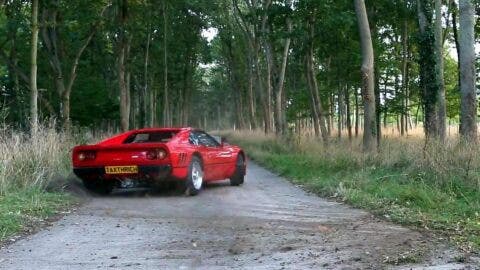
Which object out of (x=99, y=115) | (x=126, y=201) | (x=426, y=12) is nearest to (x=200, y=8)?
(x=99, y=115)

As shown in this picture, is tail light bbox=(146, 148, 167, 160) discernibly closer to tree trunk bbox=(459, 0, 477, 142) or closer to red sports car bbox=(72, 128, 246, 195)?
red sports car bbox=(72, 128, 246, 195)

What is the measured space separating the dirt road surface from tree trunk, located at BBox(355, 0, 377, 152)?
17.8 feet

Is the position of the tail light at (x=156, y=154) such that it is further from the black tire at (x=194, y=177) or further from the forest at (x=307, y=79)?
the forest at (x=307, y=79)

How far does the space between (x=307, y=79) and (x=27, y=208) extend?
1609 centimetres

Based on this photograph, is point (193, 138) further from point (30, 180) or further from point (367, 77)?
point (367, 77)

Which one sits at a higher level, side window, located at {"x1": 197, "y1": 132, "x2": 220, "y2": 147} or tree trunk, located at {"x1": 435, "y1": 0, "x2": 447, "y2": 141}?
tree trunk, located at {"x1": 435, "y1": 0, "x2": 447, "y2": 141}

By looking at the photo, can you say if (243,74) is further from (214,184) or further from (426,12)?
(214,184)

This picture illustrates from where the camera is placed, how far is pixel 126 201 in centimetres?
1066

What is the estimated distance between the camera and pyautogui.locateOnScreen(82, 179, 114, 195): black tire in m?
11.4

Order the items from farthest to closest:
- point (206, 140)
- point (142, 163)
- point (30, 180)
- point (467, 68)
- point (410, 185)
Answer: point (467, 68)
point (206, 140)
point (142, 163)
point (30, 180)
point (410, 185)

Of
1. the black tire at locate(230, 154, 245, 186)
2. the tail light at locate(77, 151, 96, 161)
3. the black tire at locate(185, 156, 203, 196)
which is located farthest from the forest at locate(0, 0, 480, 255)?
the black tire at locate(185, 156, 203, 196)

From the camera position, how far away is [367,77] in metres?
14.6

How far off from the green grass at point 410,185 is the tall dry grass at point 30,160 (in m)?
5.26

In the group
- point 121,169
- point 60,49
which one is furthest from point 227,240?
point 60,49
